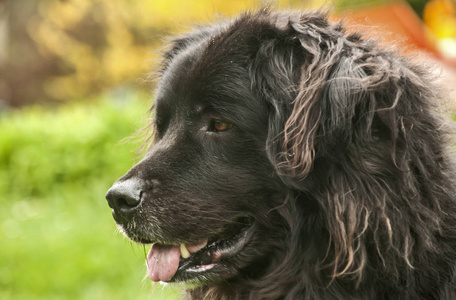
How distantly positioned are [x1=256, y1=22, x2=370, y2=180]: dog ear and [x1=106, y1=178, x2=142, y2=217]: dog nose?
2.52ft

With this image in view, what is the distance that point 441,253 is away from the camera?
9.31ft

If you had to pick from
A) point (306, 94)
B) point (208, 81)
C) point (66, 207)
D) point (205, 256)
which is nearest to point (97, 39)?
point (66, 207)

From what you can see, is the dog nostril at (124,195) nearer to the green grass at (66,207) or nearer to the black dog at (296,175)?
the black dog at (296,175)

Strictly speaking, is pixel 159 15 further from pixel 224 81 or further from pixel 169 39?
pixel 224 81

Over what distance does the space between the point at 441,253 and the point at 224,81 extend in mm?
1409

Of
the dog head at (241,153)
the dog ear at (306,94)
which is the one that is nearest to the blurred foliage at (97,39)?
the dog head at (241,153)

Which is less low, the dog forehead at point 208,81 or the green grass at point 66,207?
the dog forehead at point 208,81

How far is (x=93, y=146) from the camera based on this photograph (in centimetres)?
910

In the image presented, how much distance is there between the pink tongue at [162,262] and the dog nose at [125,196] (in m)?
0.31

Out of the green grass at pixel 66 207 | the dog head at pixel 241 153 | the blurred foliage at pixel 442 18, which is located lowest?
the green grass at pixel 66 207

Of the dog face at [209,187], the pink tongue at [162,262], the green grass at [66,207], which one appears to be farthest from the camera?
the green grass at [66,207]

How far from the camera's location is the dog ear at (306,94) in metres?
2.75

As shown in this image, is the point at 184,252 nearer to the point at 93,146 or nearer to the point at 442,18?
the point at 93,146

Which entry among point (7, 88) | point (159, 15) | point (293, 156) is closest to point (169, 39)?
point (293, 156)
